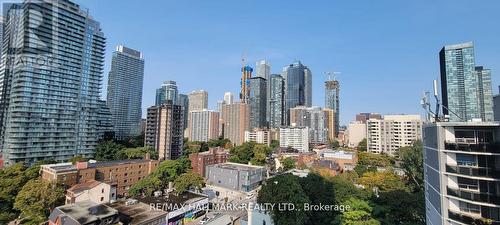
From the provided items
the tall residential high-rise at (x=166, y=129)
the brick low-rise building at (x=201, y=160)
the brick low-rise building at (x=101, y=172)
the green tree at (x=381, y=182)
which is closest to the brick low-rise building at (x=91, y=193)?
the brick low-rise building at (x=101, y=172)

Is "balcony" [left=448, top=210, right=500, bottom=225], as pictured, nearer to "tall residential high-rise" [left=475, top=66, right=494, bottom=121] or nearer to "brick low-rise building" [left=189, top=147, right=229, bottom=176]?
"brick low-rise building" [left=189, top=147, right=229, bottom=176]

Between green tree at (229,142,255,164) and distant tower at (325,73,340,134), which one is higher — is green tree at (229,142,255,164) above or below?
below

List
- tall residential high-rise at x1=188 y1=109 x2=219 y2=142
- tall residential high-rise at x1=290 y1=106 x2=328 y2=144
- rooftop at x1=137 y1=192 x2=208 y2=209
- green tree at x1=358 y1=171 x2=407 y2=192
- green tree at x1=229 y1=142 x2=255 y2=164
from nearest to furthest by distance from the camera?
rooftop at x1=137 y1=192 x2=208 y2=209, green tree at x1=358 y1=171 x2=407 y2=192, green tree at x1=229 y1=142 x2=255 y2=164, tall residential high-rise at x1=188 y1=109 x2=219 y2=142, tall residential high-rise at x1=290 y1=106 x2=328 y2=144

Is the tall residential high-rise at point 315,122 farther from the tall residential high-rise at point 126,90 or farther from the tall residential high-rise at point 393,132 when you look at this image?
the tall residential high-rise at point 126,90

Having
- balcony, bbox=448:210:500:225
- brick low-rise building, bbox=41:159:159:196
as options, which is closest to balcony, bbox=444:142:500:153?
balcony, bbox=448:210:500:225

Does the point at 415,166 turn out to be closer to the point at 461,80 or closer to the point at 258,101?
the point at 461,80

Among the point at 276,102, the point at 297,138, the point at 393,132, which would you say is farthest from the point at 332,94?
the point at 393,132
